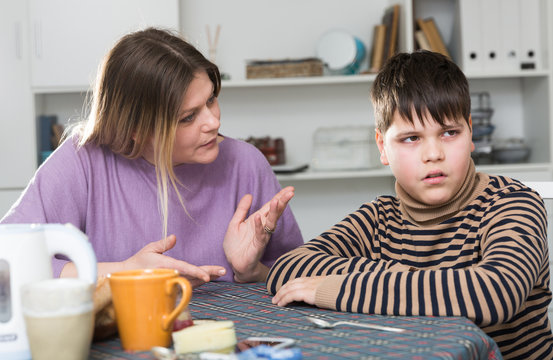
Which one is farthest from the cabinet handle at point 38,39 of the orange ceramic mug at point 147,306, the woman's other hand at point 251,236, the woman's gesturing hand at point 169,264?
the orange ceramic mug at point 147,306

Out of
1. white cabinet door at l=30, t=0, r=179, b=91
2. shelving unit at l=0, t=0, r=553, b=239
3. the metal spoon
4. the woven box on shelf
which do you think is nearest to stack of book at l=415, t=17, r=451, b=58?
shelving unit at l=0, t=0, r=553, b=239

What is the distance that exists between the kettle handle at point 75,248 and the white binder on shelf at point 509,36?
2.60 meters

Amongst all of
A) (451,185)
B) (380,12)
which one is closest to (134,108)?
(451,185)

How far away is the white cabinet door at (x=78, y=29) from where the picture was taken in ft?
9.45

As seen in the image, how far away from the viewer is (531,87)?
3.10 m

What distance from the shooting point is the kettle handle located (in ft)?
2.33

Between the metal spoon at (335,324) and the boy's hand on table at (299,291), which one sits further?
the boy's hand on table at (299,291)

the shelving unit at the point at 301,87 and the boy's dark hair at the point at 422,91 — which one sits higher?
the shelving unit at the point at 301,87

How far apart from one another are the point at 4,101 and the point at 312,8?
1499mm

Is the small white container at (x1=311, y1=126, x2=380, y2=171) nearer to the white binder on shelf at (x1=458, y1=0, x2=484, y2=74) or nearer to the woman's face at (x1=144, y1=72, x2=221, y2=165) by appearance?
the white binder on shelf at (x1=458, y1=0, x2=484, y2=74)

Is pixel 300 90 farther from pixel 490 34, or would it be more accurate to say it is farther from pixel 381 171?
pixel 490 34

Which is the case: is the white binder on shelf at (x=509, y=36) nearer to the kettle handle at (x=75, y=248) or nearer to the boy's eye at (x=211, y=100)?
the boy's eye at (x=211, y=100)

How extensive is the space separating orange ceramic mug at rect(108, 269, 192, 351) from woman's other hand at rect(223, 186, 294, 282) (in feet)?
1.43

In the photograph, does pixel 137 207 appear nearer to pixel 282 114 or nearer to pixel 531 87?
pixel 282 114
